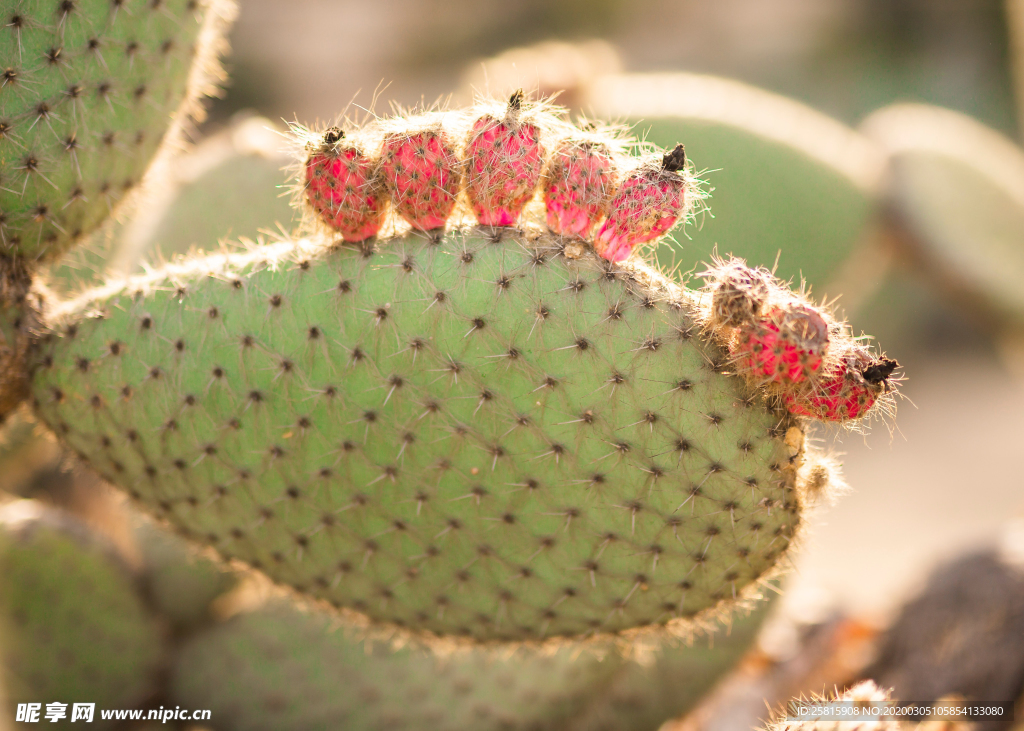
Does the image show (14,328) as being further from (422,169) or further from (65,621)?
(65,621)

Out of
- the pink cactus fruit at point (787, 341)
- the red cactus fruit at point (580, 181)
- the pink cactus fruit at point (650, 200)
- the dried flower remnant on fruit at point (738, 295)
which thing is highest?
the red cactus fruit at point (580, 181)

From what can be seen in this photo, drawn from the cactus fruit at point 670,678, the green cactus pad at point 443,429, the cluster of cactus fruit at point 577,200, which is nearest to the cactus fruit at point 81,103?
the green cactus pad at point 443,429

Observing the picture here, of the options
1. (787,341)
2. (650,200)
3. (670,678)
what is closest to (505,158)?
(650,200)

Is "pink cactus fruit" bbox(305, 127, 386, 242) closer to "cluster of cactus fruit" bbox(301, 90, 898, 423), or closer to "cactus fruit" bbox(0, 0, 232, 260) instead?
"cluster of cactus fruit" bbox(301, 90, 898, 423)

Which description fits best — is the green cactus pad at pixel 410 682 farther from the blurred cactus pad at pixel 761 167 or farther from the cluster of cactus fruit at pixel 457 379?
the blurred cactus pad at pixel 761 167

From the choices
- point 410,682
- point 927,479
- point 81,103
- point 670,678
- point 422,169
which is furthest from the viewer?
point 927,479

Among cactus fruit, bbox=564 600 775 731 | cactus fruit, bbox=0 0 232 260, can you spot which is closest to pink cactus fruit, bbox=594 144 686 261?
cactus fruit, bbox=0 0 232 260
